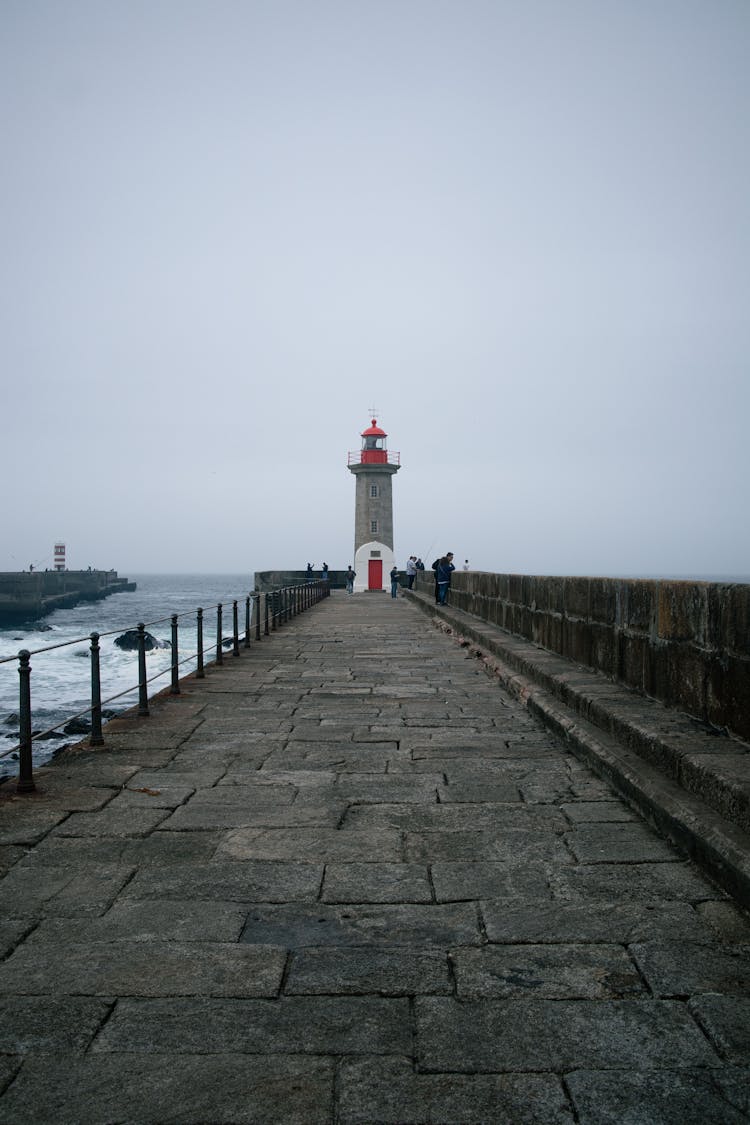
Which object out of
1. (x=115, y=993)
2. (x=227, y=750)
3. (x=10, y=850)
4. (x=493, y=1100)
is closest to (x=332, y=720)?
(x=227, y=750)

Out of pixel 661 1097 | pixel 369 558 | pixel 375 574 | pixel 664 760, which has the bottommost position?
pixel 661 1097

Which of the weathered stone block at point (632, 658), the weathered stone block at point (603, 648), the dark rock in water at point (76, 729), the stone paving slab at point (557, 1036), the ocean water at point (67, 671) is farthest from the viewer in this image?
the dark rock in water at point (76, 729)

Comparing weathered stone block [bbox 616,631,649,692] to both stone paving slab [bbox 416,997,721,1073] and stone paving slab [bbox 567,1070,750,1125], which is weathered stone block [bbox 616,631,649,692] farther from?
stone paving slab [bbox 567,1070,750,1125]

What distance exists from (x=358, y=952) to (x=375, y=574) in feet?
144

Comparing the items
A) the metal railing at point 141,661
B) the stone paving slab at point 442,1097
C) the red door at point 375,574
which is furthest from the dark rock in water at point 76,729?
the red door at point 375,574

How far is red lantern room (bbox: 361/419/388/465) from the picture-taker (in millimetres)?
47531

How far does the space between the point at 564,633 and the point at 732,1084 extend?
650 cm

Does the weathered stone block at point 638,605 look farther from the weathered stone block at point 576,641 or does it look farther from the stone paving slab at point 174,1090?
the stone paving slab at point 174,1090

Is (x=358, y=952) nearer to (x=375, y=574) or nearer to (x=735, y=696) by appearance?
(x=735, y=696)

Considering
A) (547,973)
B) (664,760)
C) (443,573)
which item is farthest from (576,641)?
(443,573)

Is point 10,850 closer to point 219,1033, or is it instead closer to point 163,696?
point 219,1033

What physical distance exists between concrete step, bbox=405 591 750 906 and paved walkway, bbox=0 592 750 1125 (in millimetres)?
117

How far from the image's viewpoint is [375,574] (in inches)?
1843

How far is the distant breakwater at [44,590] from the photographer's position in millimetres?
64312
